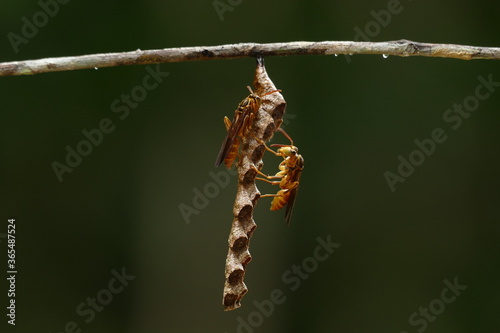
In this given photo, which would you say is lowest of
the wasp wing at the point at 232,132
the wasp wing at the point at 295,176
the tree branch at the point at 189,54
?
the wasp wing at the point at 295,176

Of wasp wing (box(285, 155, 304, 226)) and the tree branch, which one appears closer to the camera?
the tree branch

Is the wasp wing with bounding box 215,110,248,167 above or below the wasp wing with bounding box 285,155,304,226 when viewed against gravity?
above

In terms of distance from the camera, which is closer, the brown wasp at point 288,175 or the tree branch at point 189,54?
the tree branch at point 189,54

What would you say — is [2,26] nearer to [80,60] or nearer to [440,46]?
[80,60]

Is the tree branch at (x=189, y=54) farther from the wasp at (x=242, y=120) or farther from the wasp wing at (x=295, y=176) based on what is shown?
the wasp wing at (x=295, y=176)

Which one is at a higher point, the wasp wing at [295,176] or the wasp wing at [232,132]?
the wasp wing at [232,132]

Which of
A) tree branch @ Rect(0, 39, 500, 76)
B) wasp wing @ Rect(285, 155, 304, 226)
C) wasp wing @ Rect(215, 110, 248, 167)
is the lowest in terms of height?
wasp wing @ Rect(285, 155, 304, 226)

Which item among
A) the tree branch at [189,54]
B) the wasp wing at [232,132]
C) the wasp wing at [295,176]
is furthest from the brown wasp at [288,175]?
the tree branch at [189,54]

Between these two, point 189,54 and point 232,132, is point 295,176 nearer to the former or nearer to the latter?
point 232,132

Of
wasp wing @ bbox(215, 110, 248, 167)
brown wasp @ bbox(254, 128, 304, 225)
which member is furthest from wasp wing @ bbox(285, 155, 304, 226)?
wasp wing @ bbox(215, 110, 248, 167)

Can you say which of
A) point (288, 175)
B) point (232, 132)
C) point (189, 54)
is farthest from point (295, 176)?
point (189, 54)

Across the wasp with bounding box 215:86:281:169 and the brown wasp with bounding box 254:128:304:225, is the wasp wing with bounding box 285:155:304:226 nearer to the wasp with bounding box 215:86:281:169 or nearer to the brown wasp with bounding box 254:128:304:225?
the brown wasp with bounding box 254:128:304:225
